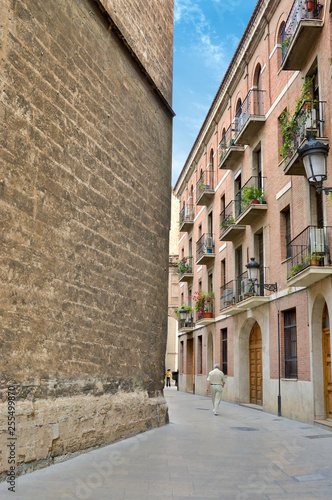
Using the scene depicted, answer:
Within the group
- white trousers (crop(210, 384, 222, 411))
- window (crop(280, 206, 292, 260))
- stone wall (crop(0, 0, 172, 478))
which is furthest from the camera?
window (crop(280, 206, 292, 260))

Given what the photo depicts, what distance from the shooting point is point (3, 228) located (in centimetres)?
583

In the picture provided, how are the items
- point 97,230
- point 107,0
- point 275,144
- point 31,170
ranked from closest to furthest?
1. point 31,170
2. point 97,230
3. point 107,0
4. point 275,144

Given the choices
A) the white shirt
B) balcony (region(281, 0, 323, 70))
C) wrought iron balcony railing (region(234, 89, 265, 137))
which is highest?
wrought iron balcony railing (region(234, 89, 265, 137))

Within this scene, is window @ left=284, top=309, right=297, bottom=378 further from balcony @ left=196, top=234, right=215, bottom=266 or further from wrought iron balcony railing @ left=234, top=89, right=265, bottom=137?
balcony @ left=196, top=234, right=215, bottom=266

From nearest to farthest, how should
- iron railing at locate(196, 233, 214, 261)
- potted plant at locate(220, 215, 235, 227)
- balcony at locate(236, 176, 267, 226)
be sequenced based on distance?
balcony at locate(236, 176, 267, 226), potted plant at locate(220, 215, 235, 227), iron railing at locate(196, 233, 214, 261)

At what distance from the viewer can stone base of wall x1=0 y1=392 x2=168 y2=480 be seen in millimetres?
5918

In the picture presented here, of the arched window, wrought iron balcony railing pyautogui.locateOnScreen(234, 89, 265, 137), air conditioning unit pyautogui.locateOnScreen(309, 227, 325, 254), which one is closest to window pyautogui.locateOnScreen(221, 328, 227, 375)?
wrought iron balcony railing pyautogui.locateOnScreen(234, 89, 265, 137)

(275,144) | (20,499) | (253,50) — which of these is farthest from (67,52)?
(253,50)

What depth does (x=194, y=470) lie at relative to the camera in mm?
6543

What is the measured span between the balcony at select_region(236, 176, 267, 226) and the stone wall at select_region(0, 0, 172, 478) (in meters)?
6.47

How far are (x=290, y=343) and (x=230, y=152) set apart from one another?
8070 millimetres

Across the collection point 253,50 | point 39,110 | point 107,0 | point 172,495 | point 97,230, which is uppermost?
point 253,50

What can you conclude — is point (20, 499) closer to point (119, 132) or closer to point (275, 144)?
point (119, 132)

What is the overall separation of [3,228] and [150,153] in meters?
5.86
